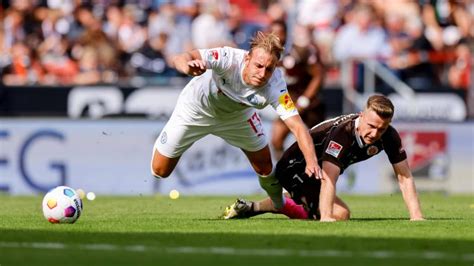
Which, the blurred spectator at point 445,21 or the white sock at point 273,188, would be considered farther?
the blurred spectator at point 445,21

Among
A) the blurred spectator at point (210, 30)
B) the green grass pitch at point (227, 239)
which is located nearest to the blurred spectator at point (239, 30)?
the blurred spectator at point (210, 30)

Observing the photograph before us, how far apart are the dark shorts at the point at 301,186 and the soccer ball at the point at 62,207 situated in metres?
2.35

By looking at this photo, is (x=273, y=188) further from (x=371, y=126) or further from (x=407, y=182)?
(x=371, y=126)

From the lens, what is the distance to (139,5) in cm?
2305

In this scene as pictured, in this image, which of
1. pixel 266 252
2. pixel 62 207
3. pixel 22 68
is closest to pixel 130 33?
pixel 22 68

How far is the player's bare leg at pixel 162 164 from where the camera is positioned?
1271 centimetres

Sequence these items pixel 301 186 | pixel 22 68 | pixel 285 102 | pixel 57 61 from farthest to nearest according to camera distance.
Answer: pixel 57 61, pixel 22 68, pixel 301 186, pixel 285 102

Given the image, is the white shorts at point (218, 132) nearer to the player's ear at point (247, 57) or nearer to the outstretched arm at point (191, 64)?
the player's ear at point (247, 57)

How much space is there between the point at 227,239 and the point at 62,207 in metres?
2.18

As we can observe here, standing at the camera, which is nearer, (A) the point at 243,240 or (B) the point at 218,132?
(A) the point at 243,240

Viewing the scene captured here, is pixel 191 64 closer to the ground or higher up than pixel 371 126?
higher up

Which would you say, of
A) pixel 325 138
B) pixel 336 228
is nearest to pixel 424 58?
pixel 325 138

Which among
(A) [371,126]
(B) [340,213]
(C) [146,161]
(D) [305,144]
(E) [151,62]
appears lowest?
(C) [146,161]

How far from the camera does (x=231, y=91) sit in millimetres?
11164
